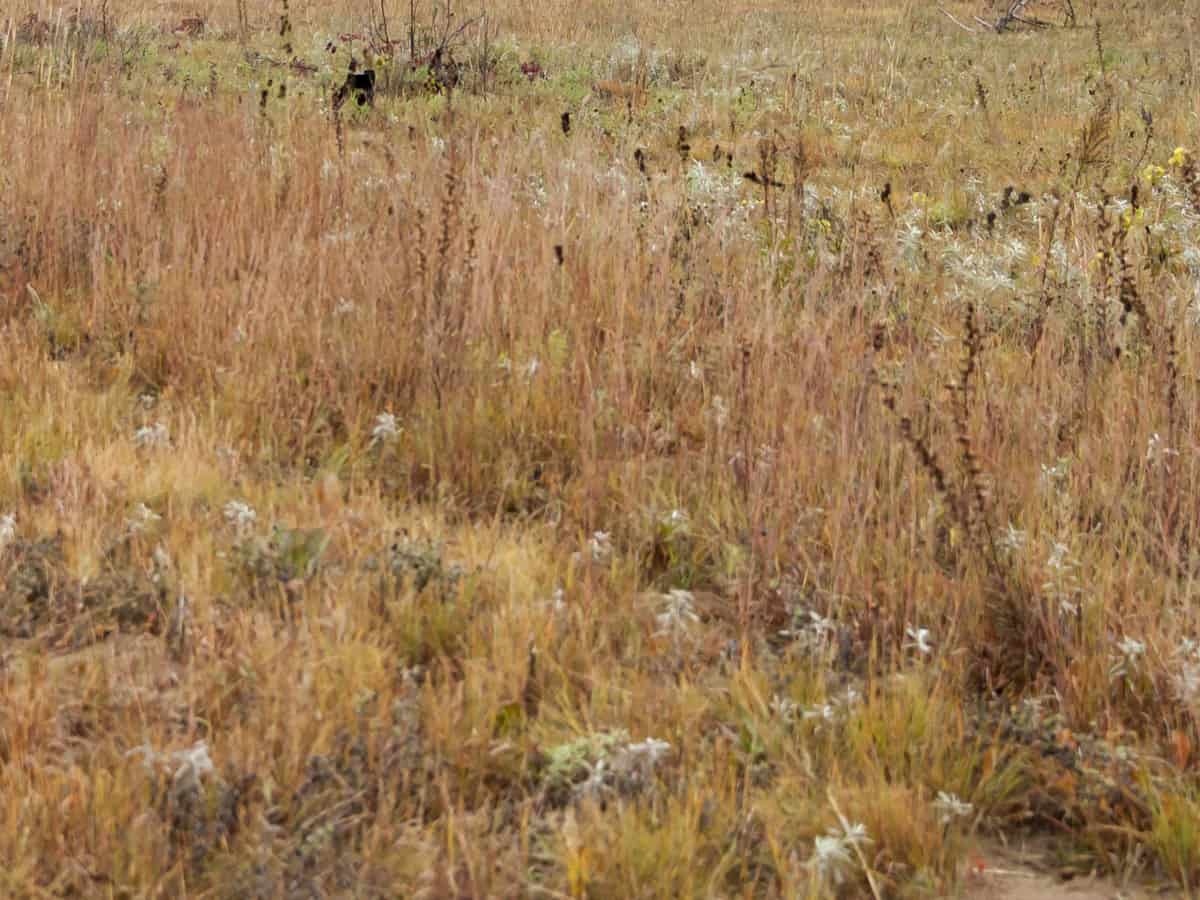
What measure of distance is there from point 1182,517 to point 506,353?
7.53ft

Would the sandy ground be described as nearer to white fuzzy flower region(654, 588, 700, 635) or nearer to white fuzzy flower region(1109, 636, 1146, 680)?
white fuzzy flower region(1109, 636, 1146, 680)

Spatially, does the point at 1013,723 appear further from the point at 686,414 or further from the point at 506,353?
the point at 506,353

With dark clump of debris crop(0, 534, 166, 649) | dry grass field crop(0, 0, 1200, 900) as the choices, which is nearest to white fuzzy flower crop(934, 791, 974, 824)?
dry grass field crop(0, 0, 1200, 900)

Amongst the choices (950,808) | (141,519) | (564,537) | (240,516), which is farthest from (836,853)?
(141,519)

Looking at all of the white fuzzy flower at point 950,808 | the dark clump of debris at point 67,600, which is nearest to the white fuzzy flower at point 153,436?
the dark clump of debris at point 67,600

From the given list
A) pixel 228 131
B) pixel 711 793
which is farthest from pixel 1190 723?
pixel 228 131

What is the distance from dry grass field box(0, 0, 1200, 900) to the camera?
252 centimetres

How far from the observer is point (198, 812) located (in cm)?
242

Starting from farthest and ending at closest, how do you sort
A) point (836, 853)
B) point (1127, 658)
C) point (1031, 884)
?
point (1127, 658)
point (1031, 884)
point (836, 853)

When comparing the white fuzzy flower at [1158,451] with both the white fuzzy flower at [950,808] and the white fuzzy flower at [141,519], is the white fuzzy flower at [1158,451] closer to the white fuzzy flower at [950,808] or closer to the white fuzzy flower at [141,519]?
the white fuzzy flower at [950,808]

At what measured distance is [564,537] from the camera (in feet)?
12.2

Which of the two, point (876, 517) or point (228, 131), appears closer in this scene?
point (876, 517)

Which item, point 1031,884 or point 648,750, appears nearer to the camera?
point 1031,884

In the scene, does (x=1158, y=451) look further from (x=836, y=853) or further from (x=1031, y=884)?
(x=836, y=853)
